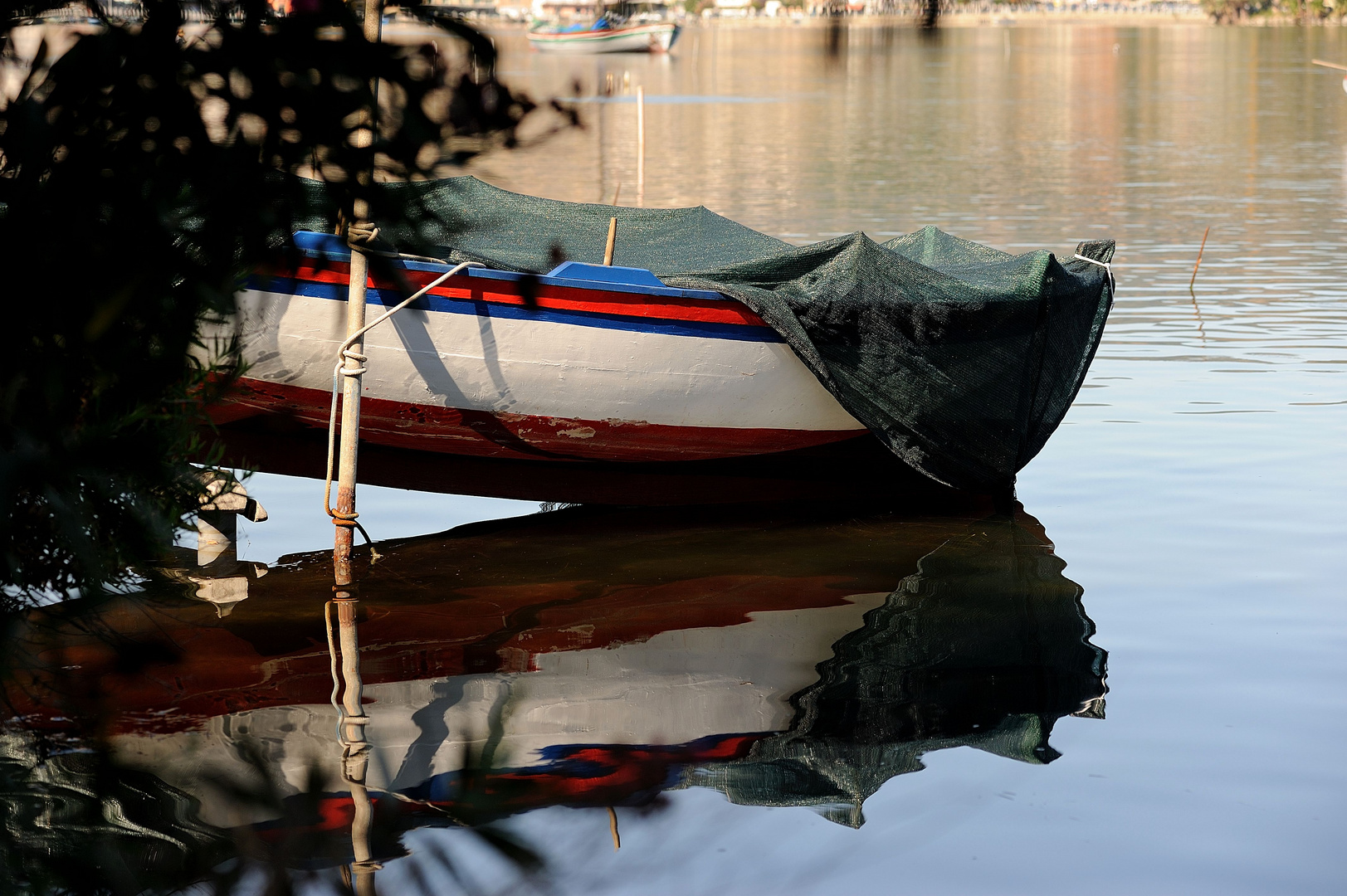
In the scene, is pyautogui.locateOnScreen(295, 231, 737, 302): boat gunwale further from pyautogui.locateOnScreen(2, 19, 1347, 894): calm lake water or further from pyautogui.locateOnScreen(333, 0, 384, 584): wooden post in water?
pyautogui.locateOnScreen(2, 19, 1347, 894): calm lake water

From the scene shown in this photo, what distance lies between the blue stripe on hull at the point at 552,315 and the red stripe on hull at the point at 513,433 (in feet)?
2.01

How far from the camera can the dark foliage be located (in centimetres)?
244

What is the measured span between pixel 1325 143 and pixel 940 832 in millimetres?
33105

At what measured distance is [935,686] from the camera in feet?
20.4

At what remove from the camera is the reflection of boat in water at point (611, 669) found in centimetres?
529

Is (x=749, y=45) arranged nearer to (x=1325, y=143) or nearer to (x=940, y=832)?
(x=1325, y=143)

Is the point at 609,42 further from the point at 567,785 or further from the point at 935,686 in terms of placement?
the point at 567,785

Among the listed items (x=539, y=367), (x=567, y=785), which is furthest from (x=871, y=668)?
(x=539, y=367)

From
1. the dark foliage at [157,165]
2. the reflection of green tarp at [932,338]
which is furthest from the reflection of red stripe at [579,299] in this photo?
the dark foliage at [157,165]

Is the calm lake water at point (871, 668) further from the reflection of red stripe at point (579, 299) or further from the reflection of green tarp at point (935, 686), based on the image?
the reflection of red stripe at point (579, 299)

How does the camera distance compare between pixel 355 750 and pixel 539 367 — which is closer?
pixel 355 750

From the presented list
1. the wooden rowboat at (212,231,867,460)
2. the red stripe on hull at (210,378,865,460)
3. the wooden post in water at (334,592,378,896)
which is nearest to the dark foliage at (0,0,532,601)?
the wooden post in water at (334,592,378,896)

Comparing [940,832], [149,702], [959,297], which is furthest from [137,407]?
[959,297]

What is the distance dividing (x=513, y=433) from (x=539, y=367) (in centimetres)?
51
